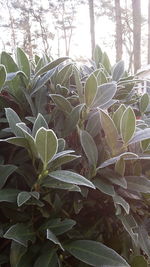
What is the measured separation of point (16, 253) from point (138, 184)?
25 centimetres

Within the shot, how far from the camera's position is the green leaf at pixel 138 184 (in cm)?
58

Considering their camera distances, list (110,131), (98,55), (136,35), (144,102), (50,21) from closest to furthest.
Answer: (110,131) → (144,102) → (98,55) → (136,35) → (50,21)

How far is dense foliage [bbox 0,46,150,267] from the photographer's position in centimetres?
51

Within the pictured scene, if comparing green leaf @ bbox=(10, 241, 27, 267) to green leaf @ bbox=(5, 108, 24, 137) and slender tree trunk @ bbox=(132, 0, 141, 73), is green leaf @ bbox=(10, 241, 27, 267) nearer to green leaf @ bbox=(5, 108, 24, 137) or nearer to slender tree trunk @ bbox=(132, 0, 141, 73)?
green leaf @ bbox=(5, 108, 24, 137)

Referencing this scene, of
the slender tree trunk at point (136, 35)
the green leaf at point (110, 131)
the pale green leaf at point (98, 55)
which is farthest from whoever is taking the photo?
the slender tree trunk at point (136, 35)

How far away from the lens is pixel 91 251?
52 centimetres

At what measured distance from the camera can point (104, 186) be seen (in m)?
0.56

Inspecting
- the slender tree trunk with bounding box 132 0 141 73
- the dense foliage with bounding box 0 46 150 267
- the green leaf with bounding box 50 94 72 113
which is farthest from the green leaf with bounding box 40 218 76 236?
the slender tree trunk with bounding box 132 0 141 73

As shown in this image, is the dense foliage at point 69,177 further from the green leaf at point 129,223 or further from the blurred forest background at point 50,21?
the blurred forest background at point 50,21

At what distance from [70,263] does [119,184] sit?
7.4 inches

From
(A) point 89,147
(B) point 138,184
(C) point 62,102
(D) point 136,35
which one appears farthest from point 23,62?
(D) point 136,35

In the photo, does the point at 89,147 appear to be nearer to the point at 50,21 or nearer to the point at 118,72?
the point at 118,72

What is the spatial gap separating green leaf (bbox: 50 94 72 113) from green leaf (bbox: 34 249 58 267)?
28 centimetres

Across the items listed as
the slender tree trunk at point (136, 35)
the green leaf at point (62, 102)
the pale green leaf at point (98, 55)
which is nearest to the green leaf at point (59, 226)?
the green leaf at point (62, 102)
